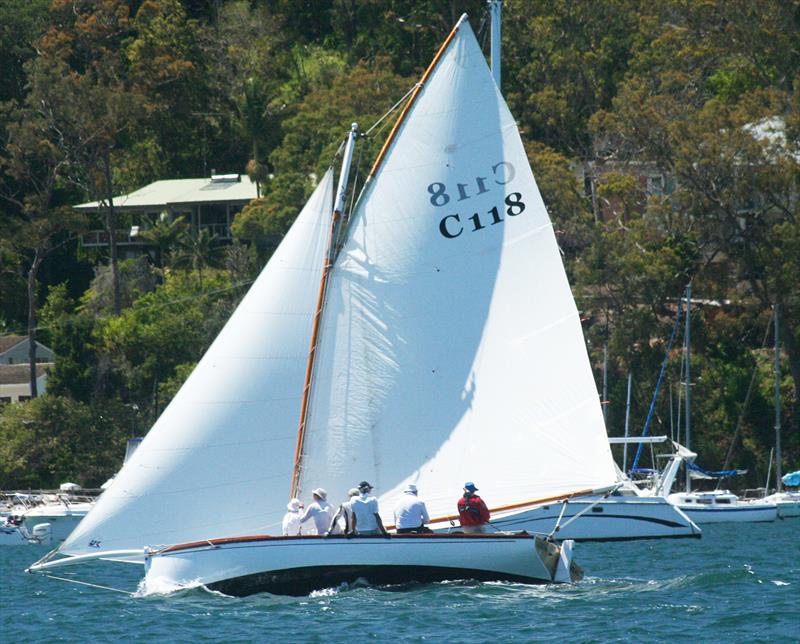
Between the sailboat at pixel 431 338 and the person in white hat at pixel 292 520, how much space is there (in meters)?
0.79

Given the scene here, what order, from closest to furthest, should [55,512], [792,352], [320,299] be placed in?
[320,299], [55,512], [792,352]

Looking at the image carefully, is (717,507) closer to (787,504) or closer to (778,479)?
(787,504)

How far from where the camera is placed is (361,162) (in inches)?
2192

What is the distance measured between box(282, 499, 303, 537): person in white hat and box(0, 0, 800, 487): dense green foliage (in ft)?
112

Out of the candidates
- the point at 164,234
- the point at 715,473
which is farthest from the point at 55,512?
the point at 164,234

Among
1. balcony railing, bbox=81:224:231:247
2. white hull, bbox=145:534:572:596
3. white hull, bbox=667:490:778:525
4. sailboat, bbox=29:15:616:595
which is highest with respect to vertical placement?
balcony railing, bbox=81:224:231:247

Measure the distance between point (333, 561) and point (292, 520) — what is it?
92 centimetres

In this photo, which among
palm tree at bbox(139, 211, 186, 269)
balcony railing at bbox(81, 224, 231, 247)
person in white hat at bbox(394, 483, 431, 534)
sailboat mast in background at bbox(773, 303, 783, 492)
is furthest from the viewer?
balcony railing at bbox(81, 224, 231, 247)

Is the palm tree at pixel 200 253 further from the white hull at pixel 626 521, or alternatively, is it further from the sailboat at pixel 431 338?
the sailboat at pixel 431 338

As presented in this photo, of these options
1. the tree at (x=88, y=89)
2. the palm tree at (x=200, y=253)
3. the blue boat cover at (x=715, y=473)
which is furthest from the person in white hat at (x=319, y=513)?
the palm tree at (x=200, y=253)

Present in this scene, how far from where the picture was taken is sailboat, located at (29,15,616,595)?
26.5 metres

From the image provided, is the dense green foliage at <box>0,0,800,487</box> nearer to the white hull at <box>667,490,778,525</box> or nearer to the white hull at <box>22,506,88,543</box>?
→ the white hull at <box>667,490,778,525</box>

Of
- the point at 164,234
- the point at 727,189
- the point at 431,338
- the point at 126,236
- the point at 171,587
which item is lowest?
the point at 171,587

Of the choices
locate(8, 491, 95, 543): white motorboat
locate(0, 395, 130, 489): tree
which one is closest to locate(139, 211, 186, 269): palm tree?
locate(0, 395, 130, 489): tree
